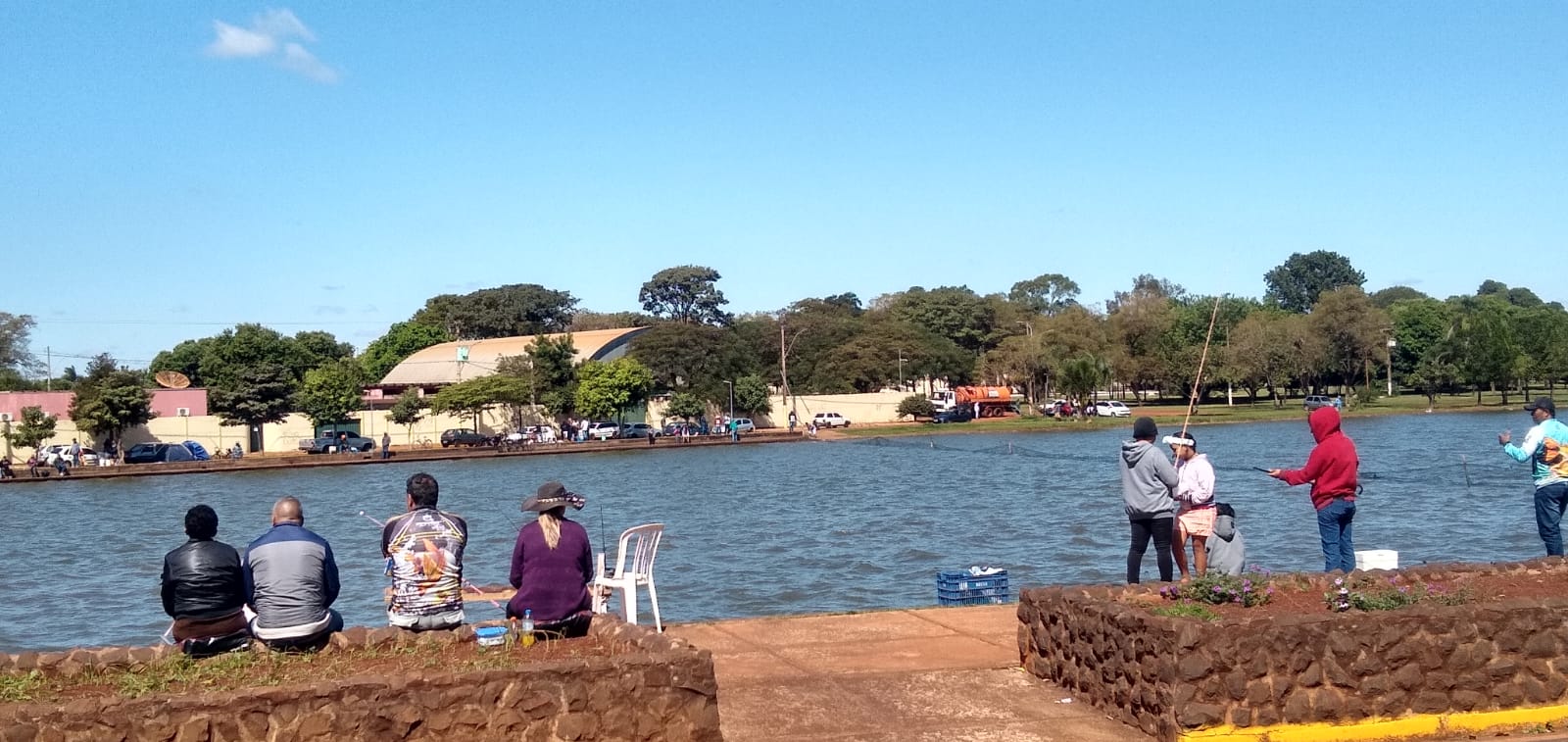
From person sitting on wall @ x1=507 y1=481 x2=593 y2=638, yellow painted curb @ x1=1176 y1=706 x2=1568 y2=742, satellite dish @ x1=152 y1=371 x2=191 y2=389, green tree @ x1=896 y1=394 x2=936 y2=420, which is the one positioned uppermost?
satellite dish @ x1=152 y1=371 x2=191 y2=389

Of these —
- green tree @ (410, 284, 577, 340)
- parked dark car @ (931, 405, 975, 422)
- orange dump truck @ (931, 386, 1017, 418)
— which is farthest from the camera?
green tree @ (410, 284, 577, 340)

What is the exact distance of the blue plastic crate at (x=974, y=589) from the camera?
1444 cm

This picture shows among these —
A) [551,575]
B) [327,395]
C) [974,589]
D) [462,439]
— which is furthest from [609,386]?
[551,575]

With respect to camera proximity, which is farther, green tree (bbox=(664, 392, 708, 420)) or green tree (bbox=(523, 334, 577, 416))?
green tree (bbox=(664, 392, 708, 420))

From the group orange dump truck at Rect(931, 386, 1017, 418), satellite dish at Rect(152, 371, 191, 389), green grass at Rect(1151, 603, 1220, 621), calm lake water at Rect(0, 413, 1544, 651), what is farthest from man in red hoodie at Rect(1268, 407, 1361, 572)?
orange dump truck at Rect(931, 386, 1017, 418)

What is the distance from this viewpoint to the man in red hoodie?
Result: 11102mm

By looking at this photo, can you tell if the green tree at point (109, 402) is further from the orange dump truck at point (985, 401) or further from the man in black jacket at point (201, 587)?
the man in black jacket at point (201, 587)

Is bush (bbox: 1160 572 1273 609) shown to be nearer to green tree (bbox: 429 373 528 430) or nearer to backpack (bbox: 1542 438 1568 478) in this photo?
backpack (bbox: 1542 438 1568 478)

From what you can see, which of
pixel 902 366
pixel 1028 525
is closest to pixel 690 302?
pixel 902 366

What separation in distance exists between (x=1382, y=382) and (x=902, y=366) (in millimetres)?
39668

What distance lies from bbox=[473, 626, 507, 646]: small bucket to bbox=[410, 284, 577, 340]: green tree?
11582cm

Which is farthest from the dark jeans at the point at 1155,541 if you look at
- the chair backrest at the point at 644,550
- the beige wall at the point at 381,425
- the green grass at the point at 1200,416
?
the green grass at the point at 1200,416

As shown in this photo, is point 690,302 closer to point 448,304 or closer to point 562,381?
point 448,304

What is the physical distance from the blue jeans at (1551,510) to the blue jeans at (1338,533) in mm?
1781
